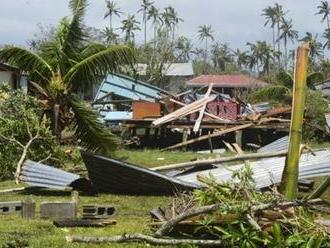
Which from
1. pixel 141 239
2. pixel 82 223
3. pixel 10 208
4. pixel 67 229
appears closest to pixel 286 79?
pixel 10 208

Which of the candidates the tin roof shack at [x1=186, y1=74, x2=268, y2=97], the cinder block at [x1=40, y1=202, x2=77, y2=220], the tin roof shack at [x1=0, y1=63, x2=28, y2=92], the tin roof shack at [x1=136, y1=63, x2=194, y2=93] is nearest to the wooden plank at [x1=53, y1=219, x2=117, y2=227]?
the cinder block at [x1=40, y1=202, x2=77, y2=220]

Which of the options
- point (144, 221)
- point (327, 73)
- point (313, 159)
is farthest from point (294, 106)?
point (327, 73)

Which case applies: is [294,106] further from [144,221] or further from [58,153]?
[58,153]

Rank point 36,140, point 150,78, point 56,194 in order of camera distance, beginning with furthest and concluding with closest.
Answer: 1. point 150,78
2. point 36,140
3. point 56,194

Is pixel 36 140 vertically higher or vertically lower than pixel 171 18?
lower

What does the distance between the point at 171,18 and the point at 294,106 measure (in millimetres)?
68452

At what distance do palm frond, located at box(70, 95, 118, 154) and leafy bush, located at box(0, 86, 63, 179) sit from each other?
1.11 metres

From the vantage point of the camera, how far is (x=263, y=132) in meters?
24.1

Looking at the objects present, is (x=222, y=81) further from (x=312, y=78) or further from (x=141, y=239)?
(x=141, y=239)

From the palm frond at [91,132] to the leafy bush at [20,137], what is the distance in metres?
1.11

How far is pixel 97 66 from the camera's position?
57.9ft

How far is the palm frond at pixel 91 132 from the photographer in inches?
662

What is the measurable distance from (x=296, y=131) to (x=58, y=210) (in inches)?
141

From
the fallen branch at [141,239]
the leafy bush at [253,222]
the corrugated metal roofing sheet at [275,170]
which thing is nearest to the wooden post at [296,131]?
the leafy bush at [253,222]
